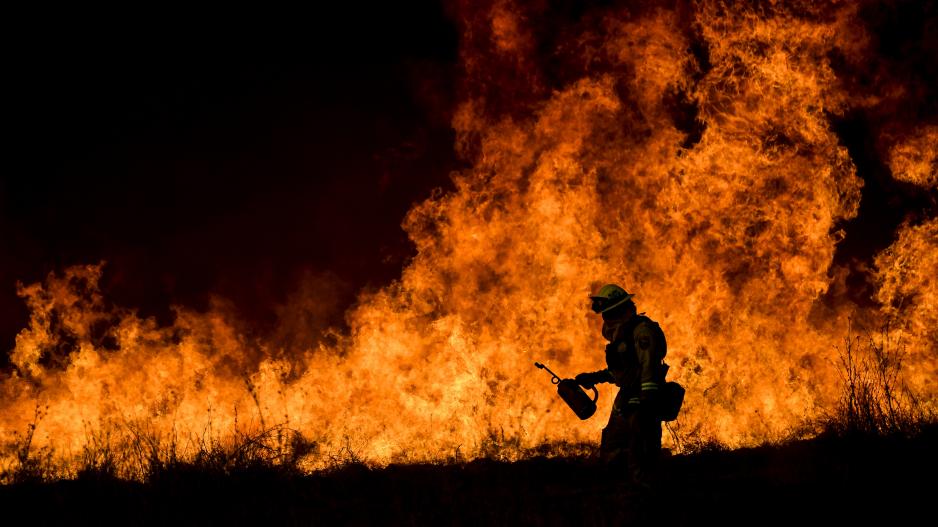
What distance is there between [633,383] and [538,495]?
1.44 m

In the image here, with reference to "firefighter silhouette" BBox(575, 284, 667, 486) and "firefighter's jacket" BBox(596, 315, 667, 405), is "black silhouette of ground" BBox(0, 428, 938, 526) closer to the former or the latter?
"firefighter silhouette" BBox(575, 284, 667, 486)

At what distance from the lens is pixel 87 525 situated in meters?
6.00

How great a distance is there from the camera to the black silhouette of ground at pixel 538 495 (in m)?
5.68

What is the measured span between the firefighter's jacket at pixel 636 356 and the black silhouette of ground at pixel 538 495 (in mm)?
830

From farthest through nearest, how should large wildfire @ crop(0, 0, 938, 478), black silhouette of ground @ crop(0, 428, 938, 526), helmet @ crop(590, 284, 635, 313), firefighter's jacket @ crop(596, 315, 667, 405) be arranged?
large wildfire @ crop(0, 0, 938, 478) < helmet @ crop(590, 284, 635, 313) < firefighter's jacket @ crop(596, 315, 667, 405) < black silhouette of ground @ crop(0, 428, 938, 526)

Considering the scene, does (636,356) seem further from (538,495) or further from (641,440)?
(538,495)

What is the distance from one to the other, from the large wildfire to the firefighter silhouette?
10.7ft

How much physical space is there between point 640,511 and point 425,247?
21.2 ft

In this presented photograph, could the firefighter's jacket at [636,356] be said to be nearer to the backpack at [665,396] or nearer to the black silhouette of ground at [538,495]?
the backpack at [665,396]

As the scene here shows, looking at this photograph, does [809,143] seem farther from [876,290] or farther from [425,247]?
[425,247]

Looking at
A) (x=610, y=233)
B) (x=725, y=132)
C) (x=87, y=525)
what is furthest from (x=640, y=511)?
(x=725, y=132)

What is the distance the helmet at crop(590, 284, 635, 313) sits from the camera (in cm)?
674

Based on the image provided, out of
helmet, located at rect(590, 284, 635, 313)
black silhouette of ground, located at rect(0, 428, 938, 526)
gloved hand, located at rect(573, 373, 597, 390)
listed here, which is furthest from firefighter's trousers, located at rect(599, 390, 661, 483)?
helmet, located at rect(590, 284, 635, 313)

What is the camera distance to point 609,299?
22.2ft
